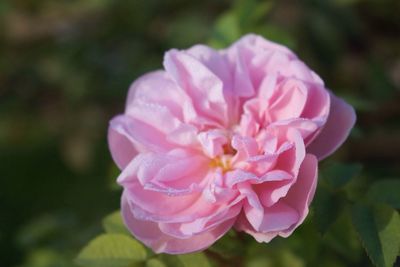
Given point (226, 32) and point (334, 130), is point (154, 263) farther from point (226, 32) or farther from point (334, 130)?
point (226, 32)

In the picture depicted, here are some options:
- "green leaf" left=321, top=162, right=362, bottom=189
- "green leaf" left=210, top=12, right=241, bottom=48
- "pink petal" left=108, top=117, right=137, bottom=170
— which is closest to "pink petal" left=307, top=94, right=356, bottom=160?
"green leaf" left=321, top=162, right=362, bottom=189

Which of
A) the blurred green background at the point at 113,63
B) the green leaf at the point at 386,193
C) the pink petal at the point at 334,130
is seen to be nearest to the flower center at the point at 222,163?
the pink petal at the point at 334,130

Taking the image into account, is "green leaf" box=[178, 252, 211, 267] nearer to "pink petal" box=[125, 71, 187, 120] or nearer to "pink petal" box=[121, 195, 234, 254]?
"pink petal" box=[121, 195, 234, 254]

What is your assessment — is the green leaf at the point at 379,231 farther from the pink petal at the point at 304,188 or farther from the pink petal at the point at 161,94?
the pink petal at the point at 161,94

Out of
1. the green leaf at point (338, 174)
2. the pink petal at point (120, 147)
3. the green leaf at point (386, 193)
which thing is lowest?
the green leaf at point (386, 193)

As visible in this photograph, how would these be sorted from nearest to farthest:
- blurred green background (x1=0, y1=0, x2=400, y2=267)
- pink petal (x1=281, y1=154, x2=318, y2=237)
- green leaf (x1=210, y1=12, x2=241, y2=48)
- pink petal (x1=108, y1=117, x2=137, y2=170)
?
pink petal (x1=281, y1=154, x2=318, y2=237), pink petal (x1=108, y1=117, x2=137, y2=170), green leaf (x1=210, y1=12, x2=241, y2=48), blurred green background (x1=0, y1=0, x2=400, y2=267)

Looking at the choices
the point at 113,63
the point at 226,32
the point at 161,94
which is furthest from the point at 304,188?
the point at 113,63
